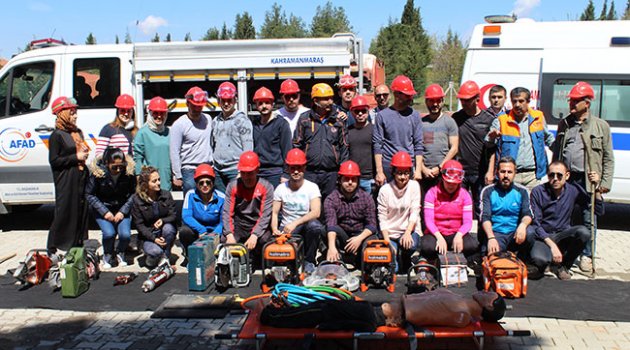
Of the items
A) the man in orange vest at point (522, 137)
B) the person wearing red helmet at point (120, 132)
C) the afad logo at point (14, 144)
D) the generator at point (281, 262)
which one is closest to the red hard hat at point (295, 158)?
the generator at point (281, 262)

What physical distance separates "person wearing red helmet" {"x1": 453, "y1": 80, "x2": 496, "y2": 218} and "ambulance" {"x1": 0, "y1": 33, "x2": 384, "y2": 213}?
2.04m

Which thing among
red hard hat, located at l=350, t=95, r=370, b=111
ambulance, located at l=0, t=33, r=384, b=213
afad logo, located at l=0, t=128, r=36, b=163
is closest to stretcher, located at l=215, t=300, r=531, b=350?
red hard hat, located at l=350, t=95, r=370, b=111

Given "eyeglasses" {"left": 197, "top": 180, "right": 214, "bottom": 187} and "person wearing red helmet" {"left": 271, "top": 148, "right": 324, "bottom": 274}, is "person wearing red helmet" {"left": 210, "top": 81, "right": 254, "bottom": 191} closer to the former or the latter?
"eyeglasses" {"left": 197, "top": 180, "right": 214, "bottom": 187}

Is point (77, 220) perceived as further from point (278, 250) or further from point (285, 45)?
point (285, 45)

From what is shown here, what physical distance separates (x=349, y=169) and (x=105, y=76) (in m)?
4.28

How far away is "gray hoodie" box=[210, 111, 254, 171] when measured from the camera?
267 inches

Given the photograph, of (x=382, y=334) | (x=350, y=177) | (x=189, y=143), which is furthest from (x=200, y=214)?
(x=382, y=334)

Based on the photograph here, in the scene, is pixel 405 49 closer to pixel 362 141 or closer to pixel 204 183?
pixel 362 141

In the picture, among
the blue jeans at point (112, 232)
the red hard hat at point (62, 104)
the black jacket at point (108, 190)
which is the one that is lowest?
the blue jeans at point (112, 232)

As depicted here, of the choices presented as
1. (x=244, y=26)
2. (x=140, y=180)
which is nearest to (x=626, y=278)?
(x=140, y=180)

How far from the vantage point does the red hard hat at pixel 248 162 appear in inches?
247

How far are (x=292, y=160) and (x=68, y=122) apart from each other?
2.65m

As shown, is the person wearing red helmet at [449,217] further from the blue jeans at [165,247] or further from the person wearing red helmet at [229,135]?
the blue jeans at [165,247]

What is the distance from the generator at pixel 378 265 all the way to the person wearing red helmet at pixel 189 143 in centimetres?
237
